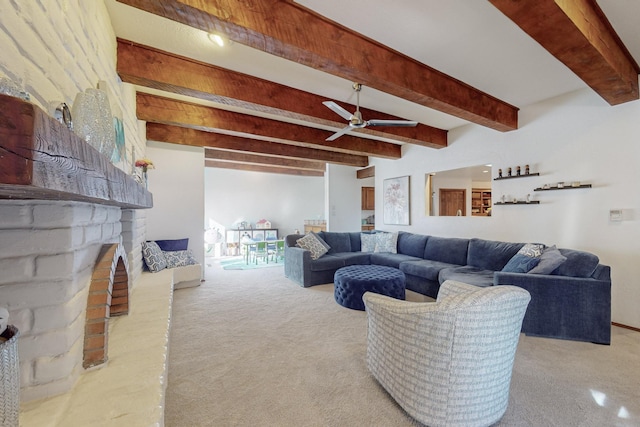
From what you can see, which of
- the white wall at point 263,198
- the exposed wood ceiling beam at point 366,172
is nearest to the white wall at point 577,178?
the exposed wood ceiling beam at point 366,172

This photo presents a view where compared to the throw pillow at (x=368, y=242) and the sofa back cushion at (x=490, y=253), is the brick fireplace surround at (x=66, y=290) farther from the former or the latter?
the throw pillow at (x=368, y=242)

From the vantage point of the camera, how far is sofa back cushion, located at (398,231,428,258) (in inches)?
191

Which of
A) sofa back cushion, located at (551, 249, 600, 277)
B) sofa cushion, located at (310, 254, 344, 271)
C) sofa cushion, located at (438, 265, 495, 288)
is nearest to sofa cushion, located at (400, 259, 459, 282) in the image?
sofa cushion, located at (438, 265, 495, 288)

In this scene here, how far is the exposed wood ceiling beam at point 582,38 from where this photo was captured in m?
1.57

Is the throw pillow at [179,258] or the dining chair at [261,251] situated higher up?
the throw pillow at [179,258]

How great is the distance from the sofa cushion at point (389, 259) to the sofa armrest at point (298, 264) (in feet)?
4.20

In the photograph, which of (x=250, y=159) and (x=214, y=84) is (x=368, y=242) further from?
(x=214, y=84)

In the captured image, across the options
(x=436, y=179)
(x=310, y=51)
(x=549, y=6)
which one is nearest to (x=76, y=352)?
(x=310, y=51)

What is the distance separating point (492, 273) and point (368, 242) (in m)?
2.36

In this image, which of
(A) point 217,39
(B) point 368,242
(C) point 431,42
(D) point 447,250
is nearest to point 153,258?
(A) point 217,39

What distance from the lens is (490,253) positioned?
376 centimetres

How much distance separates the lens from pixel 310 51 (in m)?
1.97

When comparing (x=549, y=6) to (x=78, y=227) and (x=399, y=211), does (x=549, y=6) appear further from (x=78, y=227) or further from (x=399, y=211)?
(x=399, y=211)

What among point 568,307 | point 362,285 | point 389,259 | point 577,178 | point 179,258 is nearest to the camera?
point 568,307
